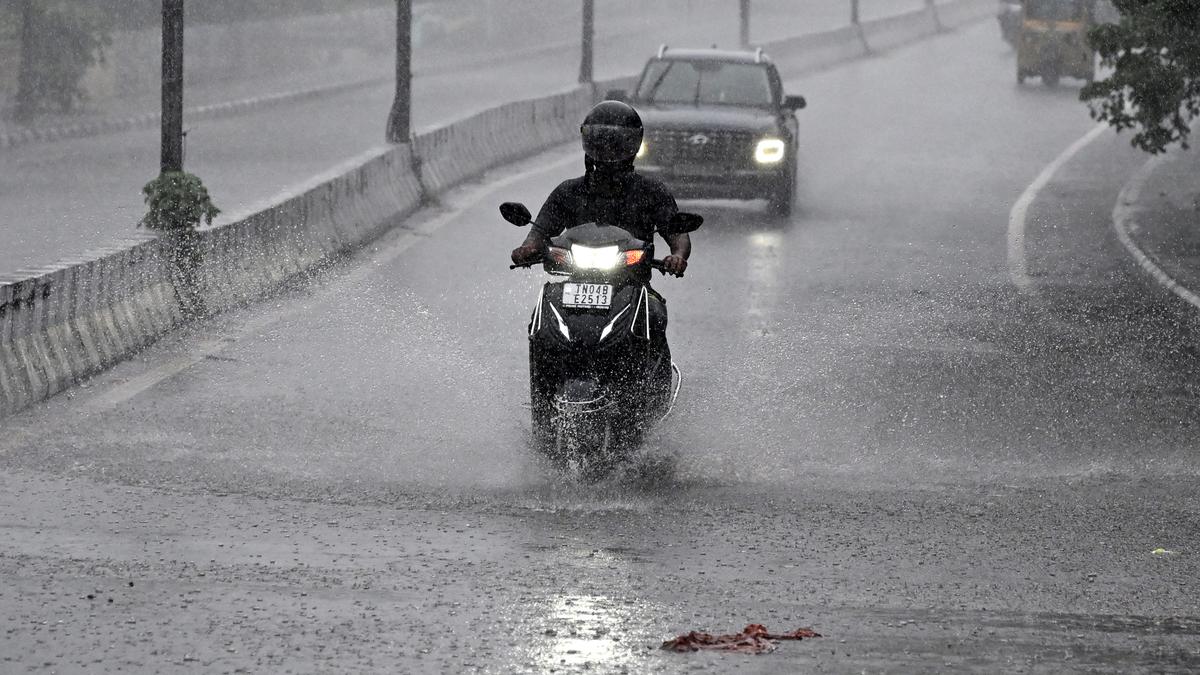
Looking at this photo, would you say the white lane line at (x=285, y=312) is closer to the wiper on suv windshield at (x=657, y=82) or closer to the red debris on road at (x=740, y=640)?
the wiper on suv windshield at (x=657, y=82)

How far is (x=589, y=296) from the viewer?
9734 mm

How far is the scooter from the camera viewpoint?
9.71 meters

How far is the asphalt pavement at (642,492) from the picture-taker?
6953 millimetres

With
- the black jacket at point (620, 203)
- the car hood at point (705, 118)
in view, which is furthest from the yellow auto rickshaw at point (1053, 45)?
the black jacket at point (620, 203)

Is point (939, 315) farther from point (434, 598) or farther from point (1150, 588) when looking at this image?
point (434, 598)

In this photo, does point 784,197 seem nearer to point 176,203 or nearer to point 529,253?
point 176,203

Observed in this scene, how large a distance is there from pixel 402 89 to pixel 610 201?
1420 centimetres

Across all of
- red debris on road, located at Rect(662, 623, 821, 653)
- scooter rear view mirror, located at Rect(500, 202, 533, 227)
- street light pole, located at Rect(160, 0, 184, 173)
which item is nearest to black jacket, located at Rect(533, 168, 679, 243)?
scooter rear view mirror, located at Rect(500, 202, 533, 227)

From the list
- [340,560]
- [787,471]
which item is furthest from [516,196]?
[340,560]

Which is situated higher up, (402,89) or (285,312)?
(402,89)

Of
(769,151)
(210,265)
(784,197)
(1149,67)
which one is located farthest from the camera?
(784,197)

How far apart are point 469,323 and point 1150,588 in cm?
778

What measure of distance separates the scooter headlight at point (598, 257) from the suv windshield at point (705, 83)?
13.5m

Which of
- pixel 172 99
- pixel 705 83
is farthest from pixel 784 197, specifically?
pixel 172 99
